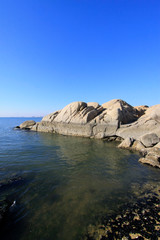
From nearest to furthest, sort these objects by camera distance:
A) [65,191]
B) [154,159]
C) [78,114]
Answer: [65,191], [154,159], [78,114]

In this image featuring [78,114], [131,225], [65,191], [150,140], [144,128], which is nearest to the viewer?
[131,225]

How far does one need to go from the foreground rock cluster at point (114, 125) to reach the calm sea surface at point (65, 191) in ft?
12.7

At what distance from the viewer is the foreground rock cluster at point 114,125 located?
14.2 m

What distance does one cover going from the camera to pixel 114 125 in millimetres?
19422

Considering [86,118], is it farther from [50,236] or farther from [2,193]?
[50,236]

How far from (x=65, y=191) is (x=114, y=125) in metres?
14.8

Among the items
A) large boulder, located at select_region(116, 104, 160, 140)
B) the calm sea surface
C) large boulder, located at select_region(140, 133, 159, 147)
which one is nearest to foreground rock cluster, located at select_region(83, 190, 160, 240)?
the calm sea surface

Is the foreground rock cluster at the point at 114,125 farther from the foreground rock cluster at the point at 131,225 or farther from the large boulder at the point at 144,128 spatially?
the foreground rock cluster at the point at 131,225

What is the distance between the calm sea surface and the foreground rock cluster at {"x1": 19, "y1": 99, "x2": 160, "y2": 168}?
3.86m

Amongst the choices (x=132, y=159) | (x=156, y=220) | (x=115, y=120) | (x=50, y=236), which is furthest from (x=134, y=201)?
(x=115, y=120)

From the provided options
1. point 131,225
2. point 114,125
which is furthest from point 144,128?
point 131,225

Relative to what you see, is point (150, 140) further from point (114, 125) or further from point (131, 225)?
point (131, 225)

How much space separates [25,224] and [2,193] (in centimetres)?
→ 256

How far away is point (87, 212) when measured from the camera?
16.3 feet
